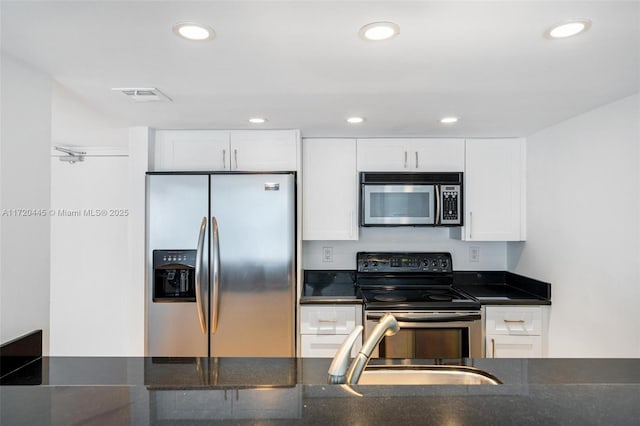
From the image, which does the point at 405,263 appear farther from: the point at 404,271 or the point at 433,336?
the point at 433,336

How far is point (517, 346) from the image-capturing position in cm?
258

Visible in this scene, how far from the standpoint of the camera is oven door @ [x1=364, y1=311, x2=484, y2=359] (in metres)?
2.46

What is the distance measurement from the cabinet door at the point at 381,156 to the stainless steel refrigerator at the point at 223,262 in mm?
734

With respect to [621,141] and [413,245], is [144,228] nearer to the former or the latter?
[413,245]

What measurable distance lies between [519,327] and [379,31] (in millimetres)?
2316

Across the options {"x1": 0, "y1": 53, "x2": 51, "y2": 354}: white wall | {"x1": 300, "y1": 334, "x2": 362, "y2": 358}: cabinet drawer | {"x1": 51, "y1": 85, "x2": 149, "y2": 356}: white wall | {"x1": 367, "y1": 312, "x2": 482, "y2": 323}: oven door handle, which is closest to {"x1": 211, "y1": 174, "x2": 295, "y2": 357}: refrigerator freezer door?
{"x1": 300, "y1": 334, "x2": 362, "y2": 358}: cabinet drawer

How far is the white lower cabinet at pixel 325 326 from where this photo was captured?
2.56 m

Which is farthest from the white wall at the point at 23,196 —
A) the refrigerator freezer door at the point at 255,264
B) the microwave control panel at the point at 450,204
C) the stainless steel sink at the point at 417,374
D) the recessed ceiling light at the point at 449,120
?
the microwave control panel at the point at 450,204

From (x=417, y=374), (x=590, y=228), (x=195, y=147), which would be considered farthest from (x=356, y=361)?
(x=195, y=147)

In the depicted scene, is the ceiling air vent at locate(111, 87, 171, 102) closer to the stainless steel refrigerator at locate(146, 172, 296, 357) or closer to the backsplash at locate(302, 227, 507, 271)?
the stainless steel refrigerator at locate(146, 172, 296, 357)

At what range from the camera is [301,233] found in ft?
9.16

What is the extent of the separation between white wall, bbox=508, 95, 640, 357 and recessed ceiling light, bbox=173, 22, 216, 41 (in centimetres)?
203

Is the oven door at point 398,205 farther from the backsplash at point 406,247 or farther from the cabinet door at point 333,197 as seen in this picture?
the backsplash at point 406,247

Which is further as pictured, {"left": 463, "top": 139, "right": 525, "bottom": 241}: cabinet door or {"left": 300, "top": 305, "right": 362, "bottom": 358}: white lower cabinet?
{"left": 463, "top": 139, "right": 525, "bottom": 241}: cabinet door
